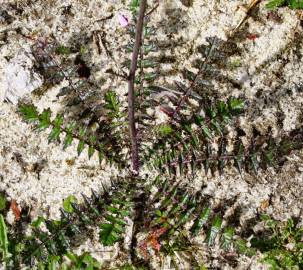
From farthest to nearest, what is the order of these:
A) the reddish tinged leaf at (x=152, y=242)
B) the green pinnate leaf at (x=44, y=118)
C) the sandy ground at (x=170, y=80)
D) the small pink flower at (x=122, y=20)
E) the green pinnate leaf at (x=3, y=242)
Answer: the small pink flower at (x=122, y=20) < the sandy ground at (x=170, y=80) < the reddish tinged leaf at (x=152, y=242) < the green pinnate leaf at (x=3, y=242) < the green pinnate leaf at (x=44, y=118)

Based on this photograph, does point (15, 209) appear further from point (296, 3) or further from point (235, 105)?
point (296, 3)

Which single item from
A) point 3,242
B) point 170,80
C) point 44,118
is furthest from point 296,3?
point 3,242

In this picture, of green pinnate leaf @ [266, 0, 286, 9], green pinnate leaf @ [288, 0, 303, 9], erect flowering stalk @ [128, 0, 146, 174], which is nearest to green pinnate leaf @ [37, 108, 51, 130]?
erect flowering stalk @ [128, 0, 146, 174]

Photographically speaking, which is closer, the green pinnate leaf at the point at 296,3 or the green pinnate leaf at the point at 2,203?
the green pinnate leaf at the point at 2,203

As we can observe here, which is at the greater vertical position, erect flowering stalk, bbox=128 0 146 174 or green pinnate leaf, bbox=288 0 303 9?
green pinnate leaf, bbox=288 0 303 9

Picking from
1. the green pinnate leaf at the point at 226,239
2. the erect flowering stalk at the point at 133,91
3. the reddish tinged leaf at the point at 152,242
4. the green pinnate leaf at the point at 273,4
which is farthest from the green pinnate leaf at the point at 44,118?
the green pinnate leaf at the point at 273,4

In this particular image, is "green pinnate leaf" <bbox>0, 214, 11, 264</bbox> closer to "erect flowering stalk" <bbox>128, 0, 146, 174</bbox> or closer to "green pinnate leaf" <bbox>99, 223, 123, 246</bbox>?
"green pinnate leaf" <bbox>99, 223, 123, 246</bbox>

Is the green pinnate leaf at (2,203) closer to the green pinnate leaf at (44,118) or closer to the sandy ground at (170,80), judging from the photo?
the sandy ground at (170,80)

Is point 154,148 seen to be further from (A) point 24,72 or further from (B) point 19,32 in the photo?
(B) point 19,32

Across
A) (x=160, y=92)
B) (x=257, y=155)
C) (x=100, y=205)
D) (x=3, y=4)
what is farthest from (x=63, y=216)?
(x=3, y=4)
